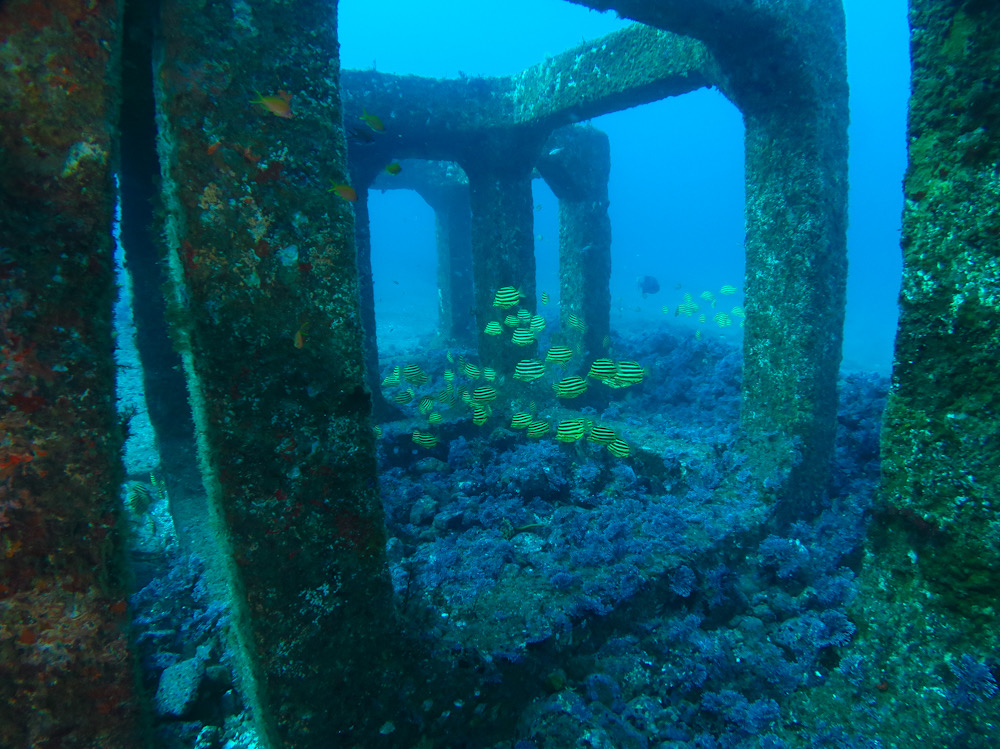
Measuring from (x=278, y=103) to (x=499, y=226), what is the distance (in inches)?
250

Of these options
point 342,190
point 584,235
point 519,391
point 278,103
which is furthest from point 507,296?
point 278,103

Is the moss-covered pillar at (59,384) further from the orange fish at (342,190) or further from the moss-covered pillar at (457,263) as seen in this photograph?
the moss-covered pillar at (457,263)

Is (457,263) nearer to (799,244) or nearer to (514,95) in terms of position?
(514,95)

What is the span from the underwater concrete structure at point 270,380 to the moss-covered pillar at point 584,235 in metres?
8.24

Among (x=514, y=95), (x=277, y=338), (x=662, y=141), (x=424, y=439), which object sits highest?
(x=662, y=141)

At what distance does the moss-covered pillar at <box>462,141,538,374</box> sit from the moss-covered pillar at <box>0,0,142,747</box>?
655cm

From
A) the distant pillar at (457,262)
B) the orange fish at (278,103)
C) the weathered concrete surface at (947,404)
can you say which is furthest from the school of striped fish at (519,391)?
the distant pillar at (457,262)

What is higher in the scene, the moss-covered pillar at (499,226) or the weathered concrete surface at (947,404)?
the moss-covered pillar at (499,226)

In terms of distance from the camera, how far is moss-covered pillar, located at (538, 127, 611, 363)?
34.5 feet

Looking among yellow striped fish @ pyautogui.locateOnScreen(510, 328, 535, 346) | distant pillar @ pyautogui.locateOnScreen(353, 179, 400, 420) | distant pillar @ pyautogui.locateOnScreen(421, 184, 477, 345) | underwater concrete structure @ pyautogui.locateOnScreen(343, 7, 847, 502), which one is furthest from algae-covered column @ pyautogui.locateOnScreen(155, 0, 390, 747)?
distant pillar @ pyautogui.locateOnScreen(421, 184, 477, 345)

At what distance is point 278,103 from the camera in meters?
2.14

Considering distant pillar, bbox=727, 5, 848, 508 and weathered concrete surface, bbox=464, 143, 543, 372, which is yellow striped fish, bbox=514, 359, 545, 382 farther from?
distant pillar, bbox=727, 5, 848, 508

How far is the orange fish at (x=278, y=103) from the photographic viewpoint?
2113 mm

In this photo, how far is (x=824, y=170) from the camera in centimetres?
497
